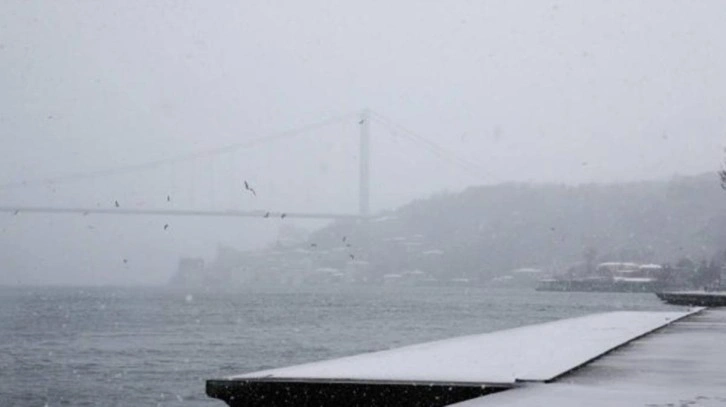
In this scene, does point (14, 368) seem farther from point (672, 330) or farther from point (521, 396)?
point (521, 396)

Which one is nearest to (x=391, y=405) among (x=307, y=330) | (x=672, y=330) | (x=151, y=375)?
(x=672, y=330)

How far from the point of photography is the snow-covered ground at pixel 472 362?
298 inches

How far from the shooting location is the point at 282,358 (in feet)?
103

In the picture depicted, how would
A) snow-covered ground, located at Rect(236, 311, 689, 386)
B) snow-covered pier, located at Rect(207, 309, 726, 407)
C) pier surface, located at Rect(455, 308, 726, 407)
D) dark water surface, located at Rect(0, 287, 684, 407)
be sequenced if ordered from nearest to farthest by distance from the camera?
pier surface, located at Rect(455, 308, 726, 407)
snow-covered pier, located at Rect(207, 309, 726, 407)
snow-covered ground, located at Rect(236, 311, 689, 386)
dark water surface, located at Rect(0, 287, 684, 407)

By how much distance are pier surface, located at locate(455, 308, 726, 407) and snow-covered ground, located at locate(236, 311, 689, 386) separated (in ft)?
0.86

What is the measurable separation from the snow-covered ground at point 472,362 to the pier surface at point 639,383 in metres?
0.26

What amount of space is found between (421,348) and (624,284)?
545ft

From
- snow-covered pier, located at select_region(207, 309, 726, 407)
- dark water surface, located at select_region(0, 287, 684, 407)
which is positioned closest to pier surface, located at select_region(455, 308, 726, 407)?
snow-covered pier, located at select_region(207, 309, 726, 407)

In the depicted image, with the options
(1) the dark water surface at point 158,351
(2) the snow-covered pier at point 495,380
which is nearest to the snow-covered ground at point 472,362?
(2) the snow-covered pier at point 495,380

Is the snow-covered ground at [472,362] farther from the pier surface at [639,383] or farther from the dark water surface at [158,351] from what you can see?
the dark water surface at [158,351]

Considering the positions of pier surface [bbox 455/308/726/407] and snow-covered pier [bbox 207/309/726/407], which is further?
snow-covered pier [bbox 207/309/726/407]

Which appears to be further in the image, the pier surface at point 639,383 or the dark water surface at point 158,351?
the dark water surface at point 158,351

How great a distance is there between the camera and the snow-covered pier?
6.35 meters

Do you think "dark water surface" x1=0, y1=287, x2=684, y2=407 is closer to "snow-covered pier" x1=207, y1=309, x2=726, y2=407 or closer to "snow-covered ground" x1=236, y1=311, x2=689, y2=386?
"snow-covered ground" x1=236, y1=311, x2=689, y2=386
